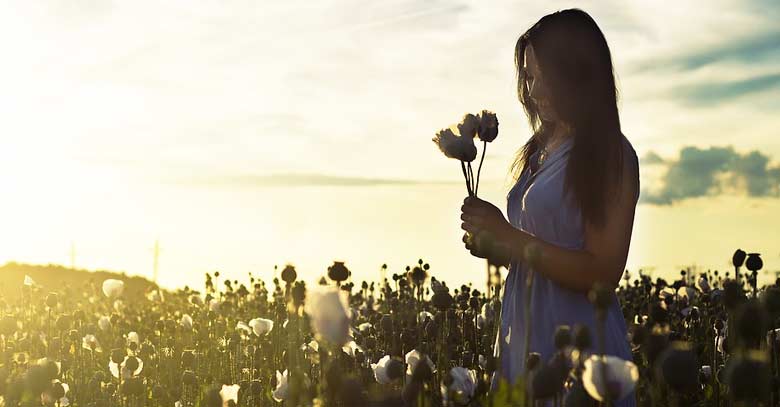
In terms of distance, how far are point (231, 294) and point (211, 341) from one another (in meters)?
1.96

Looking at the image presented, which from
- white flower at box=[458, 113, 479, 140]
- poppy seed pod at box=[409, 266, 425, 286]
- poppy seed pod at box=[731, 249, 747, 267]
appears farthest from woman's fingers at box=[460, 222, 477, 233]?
poppy seed pod at box=[731, 249, 747, 267]

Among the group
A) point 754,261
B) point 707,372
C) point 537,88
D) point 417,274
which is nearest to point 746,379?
point 537,88

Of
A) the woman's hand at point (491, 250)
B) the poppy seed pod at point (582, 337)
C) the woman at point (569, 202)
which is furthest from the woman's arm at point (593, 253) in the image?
the poppy seed pod at point (582, 337)

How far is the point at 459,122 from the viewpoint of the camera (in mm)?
3727

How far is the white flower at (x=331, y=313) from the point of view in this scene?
8.04ft

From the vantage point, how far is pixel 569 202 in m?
3.82

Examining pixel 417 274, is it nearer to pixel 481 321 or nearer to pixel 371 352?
pixel 371 352

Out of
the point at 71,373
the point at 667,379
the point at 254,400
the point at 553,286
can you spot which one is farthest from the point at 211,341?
the point at 667,379

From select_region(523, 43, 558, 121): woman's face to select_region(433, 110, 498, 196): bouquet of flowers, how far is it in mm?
341

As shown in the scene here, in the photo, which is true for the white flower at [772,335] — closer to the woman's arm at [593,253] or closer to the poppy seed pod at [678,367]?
the woman's arm at [593,253]

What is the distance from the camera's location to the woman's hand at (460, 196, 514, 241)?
3.49 meters

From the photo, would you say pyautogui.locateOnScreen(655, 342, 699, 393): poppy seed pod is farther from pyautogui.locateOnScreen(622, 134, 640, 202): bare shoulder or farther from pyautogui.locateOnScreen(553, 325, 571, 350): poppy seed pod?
pyautogui.locateOnScreen(622, 134, 640, 202): bare shoulder

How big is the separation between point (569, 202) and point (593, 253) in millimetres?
304

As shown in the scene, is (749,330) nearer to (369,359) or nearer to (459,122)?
(459,122)
